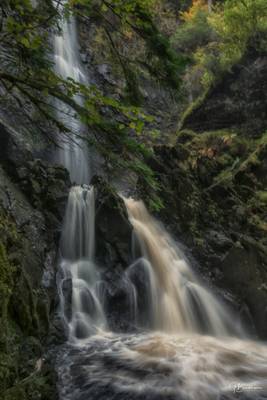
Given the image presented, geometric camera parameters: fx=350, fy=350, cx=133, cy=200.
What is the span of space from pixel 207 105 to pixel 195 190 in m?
6.69

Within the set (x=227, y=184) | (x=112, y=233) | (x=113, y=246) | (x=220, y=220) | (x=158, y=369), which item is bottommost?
(x=158, y=369)

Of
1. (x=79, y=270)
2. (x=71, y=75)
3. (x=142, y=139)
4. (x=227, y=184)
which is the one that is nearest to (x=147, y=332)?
(x=79, y=270)

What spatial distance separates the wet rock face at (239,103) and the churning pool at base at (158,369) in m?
11.2

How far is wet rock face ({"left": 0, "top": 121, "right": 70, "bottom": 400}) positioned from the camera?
4148mm

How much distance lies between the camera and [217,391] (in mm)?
5371

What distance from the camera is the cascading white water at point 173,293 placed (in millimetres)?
8859

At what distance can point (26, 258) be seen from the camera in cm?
698

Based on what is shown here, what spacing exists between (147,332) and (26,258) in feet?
11.2

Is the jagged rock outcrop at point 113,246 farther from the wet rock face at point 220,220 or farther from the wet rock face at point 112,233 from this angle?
the wet rock face at point 220,220

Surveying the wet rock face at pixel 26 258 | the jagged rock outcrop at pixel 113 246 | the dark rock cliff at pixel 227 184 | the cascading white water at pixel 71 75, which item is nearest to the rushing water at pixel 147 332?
the jagged rock outcrop at pixel 113 246

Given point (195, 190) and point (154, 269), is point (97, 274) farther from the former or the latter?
point (195, 190)

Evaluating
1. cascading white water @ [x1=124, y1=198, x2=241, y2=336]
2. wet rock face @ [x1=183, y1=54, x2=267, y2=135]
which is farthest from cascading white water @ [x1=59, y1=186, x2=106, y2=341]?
wet rock face @ [x1=183, y1=54, x2=267, y2=135]

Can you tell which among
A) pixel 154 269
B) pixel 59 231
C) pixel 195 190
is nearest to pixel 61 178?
pixel 59 231

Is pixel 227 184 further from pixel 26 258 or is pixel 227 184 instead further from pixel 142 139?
pixel 26 258
